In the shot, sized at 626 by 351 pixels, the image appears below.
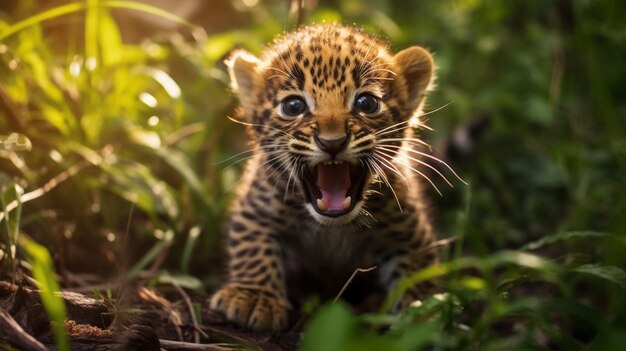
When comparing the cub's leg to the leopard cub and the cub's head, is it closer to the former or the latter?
the leopard cub

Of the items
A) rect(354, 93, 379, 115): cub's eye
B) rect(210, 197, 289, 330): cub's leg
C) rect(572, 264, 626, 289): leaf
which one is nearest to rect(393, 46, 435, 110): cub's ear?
rect(354, 93, 379, 115): cub's eye

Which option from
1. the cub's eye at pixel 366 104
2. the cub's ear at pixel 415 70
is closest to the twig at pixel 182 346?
the cub's eye at pixel 366 104

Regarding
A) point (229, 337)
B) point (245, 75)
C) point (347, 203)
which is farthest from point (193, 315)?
point (245, 75)

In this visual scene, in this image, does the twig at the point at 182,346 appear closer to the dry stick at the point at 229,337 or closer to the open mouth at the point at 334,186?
the dry stick at the point at 229,337

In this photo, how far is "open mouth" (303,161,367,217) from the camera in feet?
12.1

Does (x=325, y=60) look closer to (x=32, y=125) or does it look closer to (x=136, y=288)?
(x=136, y=288)

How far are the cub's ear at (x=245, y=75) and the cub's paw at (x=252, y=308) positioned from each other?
3.87ft

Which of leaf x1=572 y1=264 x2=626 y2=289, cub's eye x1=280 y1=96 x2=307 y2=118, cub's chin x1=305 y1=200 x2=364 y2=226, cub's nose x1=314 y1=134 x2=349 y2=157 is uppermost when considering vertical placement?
cub's eye x1=280 y1=96 x2=307 y2=118

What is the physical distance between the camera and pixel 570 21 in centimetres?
766

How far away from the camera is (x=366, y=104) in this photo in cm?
389

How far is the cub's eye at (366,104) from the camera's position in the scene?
12.7 feet

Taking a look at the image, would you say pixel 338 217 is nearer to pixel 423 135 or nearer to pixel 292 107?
pixel 292 107

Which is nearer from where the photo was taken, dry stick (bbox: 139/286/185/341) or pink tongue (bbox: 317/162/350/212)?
dry stick (bbox: 139/286/185/341)

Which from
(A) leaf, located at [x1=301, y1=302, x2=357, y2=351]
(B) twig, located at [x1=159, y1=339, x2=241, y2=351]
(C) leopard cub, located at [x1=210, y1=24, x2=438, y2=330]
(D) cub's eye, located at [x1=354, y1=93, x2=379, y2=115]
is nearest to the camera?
(A) leaf, located at [x1=301, y1=302, x2=357, y2=351]
